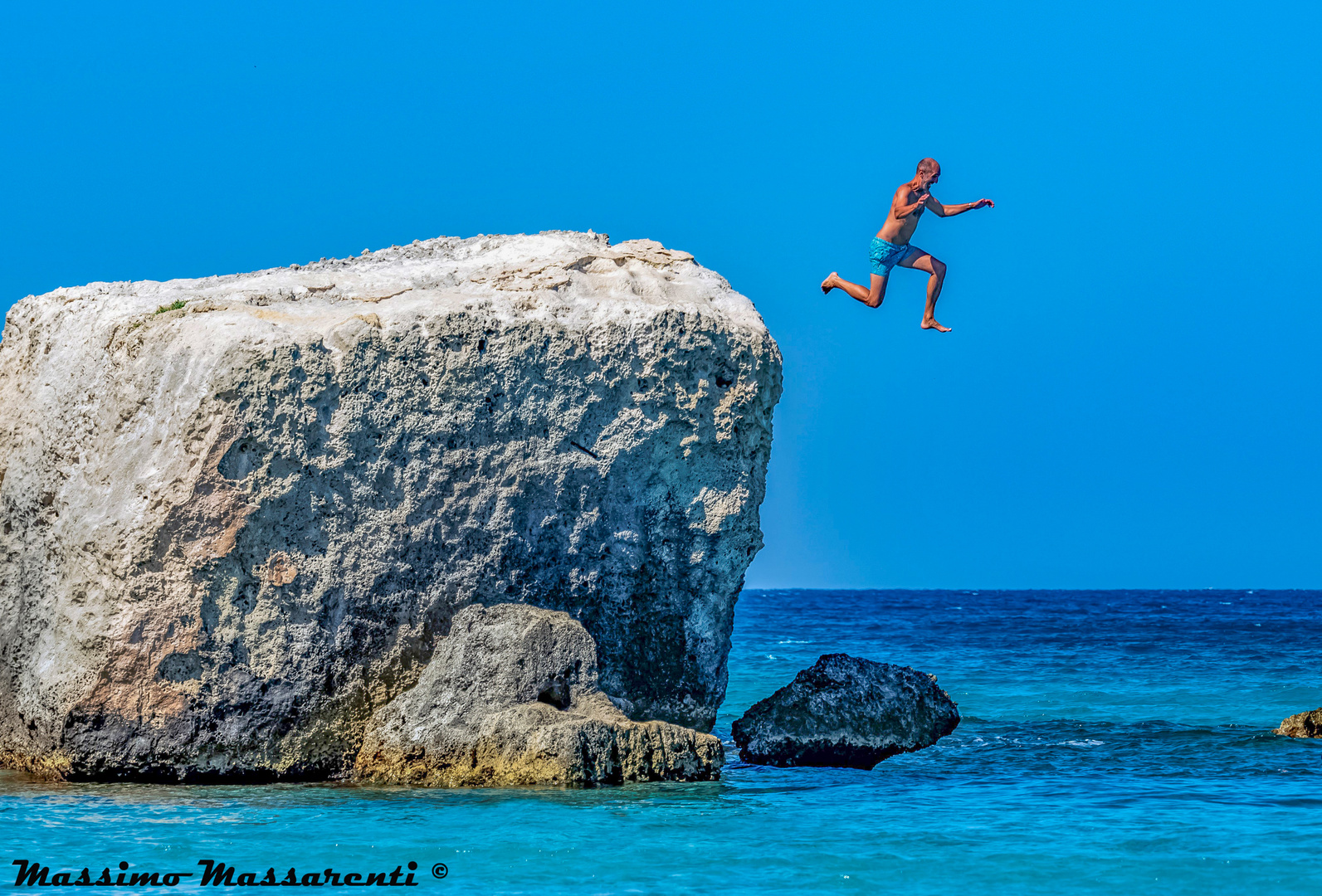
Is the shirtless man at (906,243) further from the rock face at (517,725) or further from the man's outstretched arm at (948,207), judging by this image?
the rock face at (517,725)

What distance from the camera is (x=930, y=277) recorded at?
1307 cm

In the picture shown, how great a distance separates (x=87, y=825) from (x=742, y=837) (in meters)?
4.37

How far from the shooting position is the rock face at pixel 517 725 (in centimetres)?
1050

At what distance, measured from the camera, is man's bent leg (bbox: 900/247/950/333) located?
1284 cm

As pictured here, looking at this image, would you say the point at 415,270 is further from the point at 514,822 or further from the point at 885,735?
the point at 885,735

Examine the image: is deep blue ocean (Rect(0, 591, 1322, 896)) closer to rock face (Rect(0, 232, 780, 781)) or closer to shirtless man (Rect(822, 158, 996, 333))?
rock face (Rect(0, 232, 780, 781))

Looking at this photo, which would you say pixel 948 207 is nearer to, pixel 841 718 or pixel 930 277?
pixel 930 277

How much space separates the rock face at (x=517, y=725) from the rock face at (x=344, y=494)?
340 millimetres

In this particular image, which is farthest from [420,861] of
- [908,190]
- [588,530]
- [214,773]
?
[908,190]

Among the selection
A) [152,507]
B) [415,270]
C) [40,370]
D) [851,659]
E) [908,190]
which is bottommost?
[851,659]

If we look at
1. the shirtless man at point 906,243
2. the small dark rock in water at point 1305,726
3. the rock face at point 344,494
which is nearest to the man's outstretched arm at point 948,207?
the shirtless man at point 906,243

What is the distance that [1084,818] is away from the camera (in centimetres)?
1002

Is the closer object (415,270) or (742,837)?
(742,837)

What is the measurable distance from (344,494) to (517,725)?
91.1 inches
